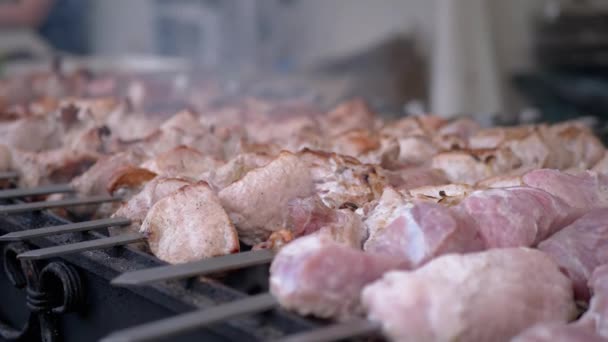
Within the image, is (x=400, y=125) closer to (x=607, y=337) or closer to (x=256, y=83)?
(x=607, y=337)

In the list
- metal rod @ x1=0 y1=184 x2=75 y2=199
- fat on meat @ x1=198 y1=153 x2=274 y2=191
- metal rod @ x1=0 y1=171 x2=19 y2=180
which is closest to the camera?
fat on meat @ x1=198 y1=153 x2=274 y2=191

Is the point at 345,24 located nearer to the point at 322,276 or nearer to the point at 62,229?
the point at 62,229

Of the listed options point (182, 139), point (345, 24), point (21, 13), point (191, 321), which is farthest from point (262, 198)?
point (345, 24)

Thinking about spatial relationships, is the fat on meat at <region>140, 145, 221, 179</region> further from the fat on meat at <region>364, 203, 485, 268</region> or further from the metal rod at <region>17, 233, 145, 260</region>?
the fat on meat at <region>364, 203, 485, 268</region>

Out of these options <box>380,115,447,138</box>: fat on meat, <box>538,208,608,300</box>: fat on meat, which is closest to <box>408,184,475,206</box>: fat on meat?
<box>538,208,608,300</box>: fat on meat

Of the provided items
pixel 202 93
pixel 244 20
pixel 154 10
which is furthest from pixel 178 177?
pixel 154 10

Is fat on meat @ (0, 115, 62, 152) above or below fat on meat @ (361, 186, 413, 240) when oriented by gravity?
above
